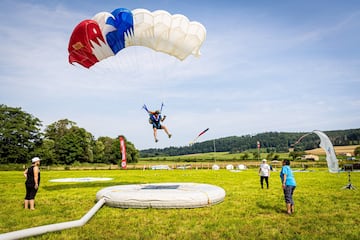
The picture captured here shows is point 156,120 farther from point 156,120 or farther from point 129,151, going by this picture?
point 129,151

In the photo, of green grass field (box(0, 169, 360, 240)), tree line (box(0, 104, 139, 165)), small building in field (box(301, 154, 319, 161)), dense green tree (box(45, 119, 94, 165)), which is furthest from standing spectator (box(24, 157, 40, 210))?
small building in field (box(301, 154, 319, 161))

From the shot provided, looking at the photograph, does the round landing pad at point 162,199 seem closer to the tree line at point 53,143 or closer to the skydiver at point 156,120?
the skydiver at point 156,120

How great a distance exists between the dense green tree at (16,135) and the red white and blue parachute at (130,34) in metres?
33.5

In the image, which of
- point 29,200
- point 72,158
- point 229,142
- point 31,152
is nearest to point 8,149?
point 31,152

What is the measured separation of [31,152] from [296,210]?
39641 millimetres

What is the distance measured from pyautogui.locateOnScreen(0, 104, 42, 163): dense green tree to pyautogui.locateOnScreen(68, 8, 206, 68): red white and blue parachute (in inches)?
1319

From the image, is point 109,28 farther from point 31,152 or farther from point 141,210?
point 31,152

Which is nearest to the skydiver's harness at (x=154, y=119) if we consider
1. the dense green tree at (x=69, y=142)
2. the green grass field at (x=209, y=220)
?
the green grass field at (x=209, y=220)

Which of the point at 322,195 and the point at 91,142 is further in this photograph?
the point at 91,142

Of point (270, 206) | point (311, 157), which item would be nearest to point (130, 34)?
point (270, 206)

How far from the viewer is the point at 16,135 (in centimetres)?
3759

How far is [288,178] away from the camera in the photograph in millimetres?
7012

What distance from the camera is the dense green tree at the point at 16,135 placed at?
36.7m

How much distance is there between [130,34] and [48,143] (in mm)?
38046
